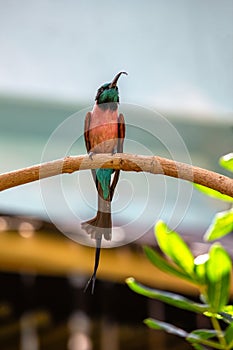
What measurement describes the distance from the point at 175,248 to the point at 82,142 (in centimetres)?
38

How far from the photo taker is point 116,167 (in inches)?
19.6

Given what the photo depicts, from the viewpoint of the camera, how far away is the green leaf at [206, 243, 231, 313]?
83 cm

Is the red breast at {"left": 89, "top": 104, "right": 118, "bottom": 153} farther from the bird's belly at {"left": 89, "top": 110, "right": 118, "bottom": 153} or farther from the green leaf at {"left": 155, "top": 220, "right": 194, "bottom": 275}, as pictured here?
→ the green leaf at {"left": 155, "top": 220, "right": 194, "bottom": 275}

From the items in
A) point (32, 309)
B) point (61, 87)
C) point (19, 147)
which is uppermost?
point (61, 87)

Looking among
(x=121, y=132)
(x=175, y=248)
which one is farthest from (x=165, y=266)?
(x=121, y=132)

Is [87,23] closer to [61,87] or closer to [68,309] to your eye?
[61,87]

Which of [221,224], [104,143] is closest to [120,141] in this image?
[104,143]

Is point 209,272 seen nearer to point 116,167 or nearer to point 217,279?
point 217,279

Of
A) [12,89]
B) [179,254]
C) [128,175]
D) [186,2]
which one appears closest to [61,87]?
[12,89]

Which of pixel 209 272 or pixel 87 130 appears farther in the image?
pixel 209 272

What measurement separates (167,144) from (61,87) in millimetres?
1759

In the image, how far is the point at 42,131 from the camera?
2590 millimetres

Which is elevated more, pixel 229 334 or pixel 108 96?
pixel 108 96

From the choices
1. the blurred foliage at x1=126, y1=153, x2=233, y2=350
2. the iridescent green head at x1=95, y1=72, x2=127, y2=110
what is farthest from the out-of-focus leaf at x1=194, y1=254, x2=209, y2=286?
the iridescent green head at x1=95, y1=72, x2=127, y2=110
